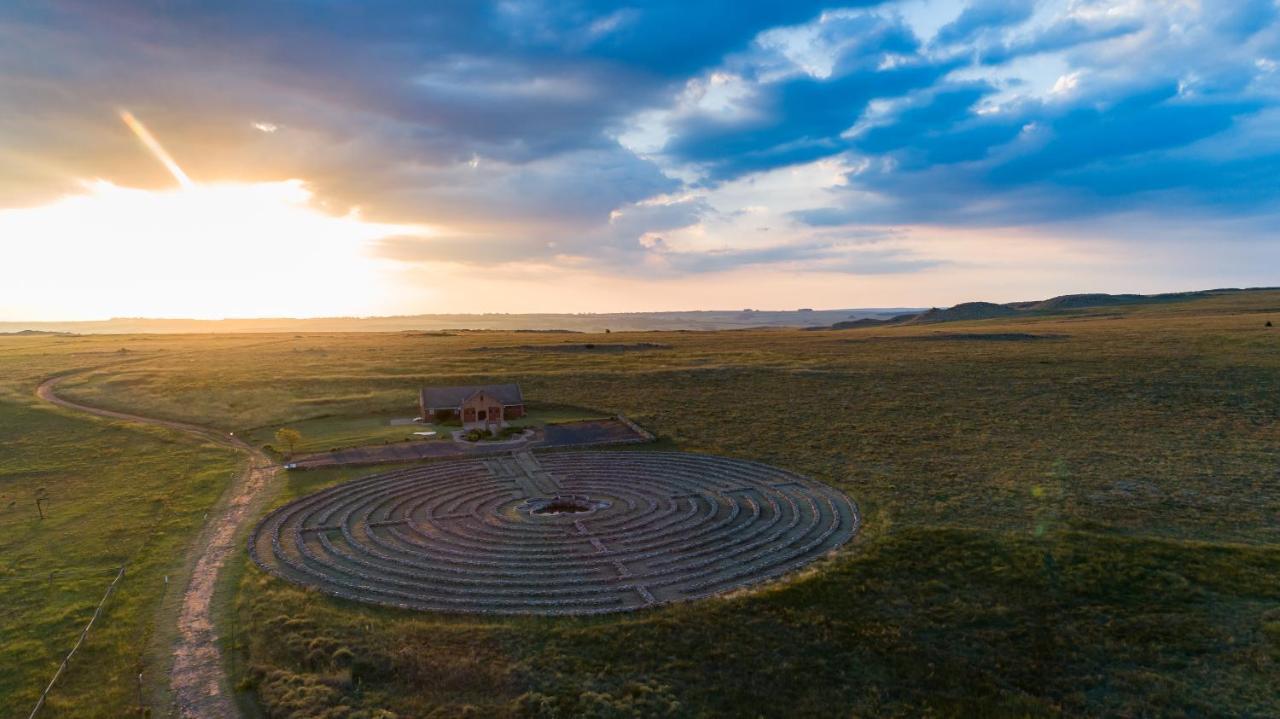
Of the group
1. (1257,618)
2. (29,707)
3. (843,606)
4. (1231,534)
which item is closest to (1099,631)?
(1257,618)

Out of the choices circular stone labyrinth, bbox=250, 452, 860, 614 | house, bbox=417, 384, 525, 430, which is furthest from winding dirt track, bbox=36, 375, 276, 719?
house, bbox=417, 384, 525, 430

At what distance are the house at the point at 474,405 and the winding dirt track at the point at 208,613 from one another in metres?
16.8

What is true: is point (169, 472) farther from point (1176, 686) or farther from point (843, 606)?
point (1176, 686)

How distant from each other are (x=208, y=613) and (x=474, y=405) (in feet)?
125

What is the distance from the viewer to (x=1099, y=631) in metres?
26.0

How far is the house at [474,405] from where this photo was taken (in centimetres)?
6581

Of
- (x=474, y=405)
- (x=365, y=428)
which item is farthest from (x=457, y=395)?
(x=365, y=428)

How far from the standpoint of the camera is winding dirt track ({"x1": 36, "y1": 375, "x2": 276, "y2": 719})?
22.1 metres

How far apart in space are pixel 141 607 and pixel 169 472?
26628 millimetres

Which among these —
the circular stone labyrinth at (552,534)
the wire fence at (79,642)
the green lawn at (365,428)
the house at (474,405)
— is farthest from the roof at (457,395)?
the wire fence at (79,642)

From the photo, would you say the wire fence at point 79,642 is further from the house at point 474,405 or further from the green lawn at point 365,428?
the house at point 474,405

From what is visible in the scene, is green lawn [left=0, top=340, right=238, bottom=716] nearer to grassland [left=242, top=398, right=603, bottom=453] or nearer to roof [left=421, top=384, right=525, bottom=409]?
grassland [left=242, top=398, right=603, bottom=453]

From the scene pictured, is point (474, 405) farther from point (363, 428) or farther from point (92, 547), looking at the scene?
point (92, 547)

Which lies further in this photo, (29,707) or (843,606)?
(843,606)
